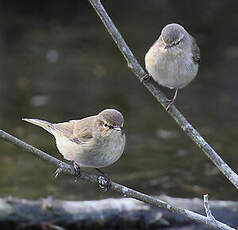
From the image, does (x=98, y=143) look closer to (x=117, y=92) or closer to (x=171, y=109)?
(x=171, y=109)

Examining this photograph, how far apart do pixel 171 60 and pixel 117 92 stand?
559cm

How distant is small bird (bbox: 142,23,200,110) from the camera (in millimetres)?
5566

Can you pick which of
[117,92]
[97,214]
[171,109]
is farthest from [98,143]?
[117,92]

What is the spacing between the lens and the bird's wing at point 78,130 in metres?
5.19

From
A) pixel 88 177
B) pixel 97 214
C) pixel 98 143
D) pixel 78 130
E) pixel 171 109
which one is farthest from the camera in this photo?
pixel 97 214

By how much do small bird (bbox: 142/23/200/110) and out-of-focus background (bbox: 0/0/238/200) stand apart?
7.94ft

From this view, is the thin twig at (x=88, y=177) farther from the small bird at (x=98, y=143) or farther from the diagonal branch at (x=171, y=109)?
the diagonal branch at (x=171, y=109)

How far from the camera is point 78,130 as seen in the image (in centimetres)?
541

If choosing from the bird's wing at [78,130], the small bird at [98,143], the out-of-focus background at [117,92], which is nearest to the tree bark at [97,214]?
the out-of-focus background at [117,92]

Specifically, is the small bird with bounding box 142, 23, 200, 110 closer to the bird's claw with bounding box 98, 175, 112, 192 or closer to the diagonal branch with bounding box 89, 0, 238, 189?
the diagonal branch with bounding box 89, 0, 238, 189

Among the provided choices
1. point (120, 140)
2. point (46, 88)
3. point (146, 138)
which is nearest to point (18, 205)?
point (120, 140)

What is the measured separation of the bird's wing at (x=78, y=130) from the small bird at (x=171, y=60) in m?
0.75

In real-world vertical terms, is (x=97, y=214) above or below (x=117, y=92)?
below

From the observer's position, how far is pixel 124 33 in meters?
13.0
